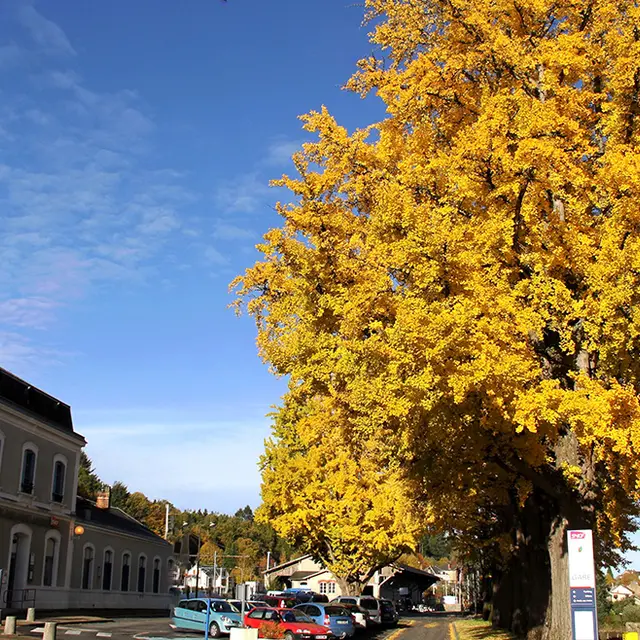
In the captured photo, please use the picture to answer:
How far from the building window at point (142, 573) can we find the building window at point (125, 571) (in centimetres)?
151

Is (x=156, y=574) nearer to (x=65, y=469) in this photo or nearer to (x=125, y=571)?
(x=125, y=571)

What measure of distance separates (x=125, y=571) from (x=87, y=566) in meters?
4.91

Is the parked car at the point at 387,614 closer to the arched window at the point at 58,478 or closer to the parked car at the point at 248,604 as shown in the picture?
the parked car at the point at 248,604

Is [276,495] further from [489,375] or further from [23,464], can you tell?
[489,375]

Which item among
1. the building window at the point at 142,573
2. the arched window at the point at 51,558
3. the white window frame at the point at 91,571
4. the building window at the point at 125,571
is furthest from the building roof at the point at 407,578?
the arched window at the point at 51,558

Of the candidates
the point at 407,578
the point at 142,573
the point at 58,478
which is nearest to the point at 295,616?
the point at 58,478

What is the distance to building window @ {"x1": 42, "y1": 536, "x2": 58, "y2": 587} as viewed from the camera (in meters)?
32.8

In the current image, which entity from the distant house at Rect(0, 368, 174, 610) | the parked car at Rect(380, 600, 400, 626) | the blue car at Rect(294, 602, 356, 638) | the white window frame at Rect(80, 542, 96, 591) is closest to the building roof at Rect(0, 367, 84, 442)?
the distant house at Rect(0, 368, 174, 610)

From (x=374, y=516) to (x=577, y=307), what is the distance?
2434 cm

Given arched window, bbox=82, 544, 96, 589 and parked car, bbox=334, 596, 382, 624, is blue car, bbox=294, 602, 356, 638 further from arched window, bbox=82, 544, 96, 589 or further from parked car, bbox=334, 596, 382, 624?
arched window, bbox=82, 544, 96, 589

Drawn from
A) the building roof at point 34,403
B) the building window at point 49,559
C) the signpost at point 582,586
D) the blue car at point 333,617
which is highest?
the building roof at point 34,403

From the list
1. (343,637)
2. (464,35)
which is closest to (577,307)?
(464,35)

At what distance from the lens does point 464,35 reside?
16.9m

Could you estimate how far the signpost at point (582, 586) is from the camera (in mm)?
12109
